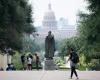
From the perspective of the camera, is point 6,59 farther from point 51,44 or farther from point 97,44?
point 97,44

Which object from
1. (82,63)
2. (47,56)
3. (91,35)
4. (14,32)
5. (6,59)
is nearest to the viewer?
(14,32)

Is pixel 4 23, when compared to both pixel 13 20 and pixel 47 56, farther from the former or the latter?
pixel 47 56

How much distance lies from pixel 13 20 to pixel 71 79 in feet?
21.4

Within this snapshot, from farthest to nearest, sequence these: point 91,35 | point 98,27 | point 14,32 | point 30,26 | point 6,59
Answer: point 6,59, point 30,26, point 91,35, point 98,27, point 14,32

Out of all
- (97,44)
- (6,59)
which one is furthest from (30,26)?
(6,59)

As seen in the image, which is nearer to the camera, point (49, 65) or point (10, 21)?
point (10, 21)

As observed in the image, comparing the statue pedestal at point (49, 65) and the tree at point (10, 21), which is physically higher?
the tree at point (10, 21)

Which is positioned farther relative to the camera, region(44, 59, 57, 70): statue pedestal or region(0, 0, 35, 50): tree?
region(44, 59, 57, 70): statue pedestal

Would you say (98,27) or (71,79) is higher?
(98,27)

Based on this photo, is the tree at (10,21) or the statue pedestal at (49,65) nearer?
the tree at (10,21)

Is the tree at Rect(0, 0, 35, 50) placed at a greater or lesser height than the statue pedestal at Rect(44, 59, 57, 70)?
greater

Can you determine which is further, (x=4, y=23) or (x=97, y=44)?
(x=97, y=44)

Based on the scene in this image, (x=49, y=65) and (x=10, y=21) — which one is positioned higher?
(x=10, y=21)

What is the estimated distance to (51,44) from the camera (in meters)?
44.5
